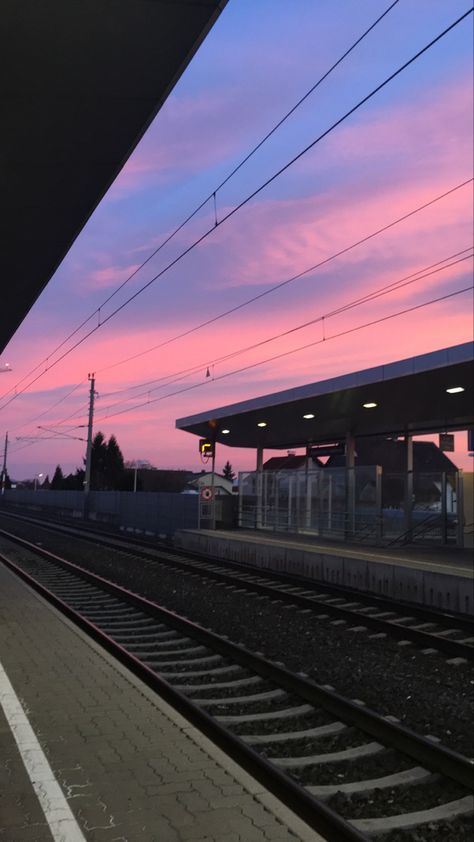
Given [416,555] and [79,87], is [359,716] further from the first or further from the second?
[416,555]

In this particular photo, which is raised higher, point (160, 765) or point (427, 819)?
point (160, 765)

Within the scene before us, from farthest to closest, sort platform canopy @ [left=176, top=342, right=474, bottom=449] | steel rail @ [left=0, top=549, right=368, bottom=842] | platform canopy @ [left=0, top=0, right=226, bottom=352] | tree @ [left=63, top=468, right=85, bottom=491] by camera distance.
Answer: tree @ [left=63, top=468, right=85, bottom=491]
platform canopy @ [left=176, top=342, right=474, bottom=449]
platform canopy @ [left=0, top=0, right=226, bottom=352]
steel rail @ [left=0, top=549, right=368, bottom=842]

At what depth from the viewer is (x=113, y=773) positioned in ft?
13.5

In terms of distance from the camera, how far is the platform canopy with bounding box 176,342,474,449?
52.3 feet

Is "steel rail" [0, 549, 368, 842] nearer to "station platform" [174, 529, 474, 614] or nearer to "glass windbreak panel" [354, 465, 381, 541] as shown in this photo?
"station platform" [174, 529, 474, 614]

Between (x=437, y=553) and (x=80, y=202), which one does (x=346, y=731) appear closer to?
(x=80, y=202)

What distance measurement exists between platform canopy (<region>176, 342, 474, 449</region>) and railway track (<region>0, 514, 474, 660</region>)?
223 inches

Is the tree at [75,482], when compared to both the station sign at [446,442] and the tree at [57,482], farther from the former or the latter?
the station sign at [446,442]

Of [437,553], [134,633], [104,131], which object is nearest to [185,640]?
[134,633]

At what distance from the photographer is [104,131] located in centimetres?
609

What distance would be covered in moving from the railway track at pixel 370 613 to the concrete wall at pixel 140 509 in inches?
498

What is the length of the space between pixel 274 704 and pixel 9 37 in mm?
6118

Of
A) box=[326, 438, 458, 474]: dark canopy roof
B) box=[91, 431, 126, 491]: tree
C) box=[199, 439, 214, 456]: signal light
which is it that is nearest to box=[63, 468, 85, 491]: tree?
box=[91, 431, 126, 491]: tree

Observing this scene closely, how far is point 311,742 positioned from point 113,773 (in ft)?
6.45
